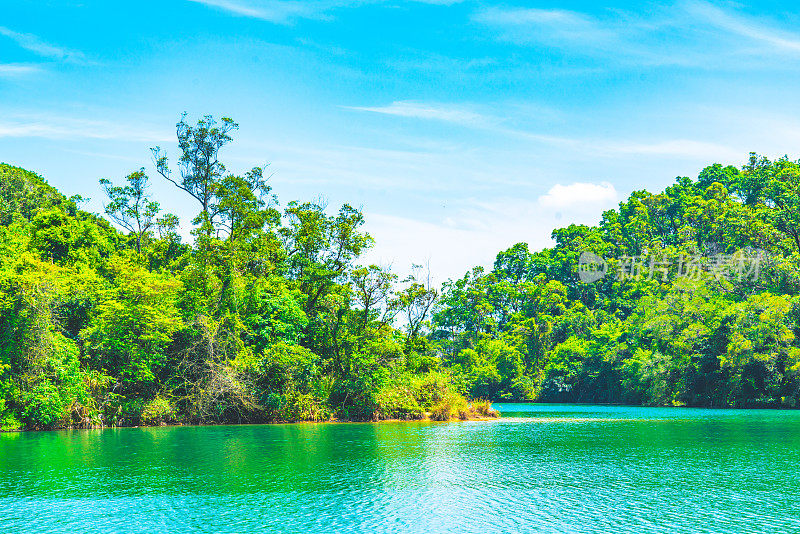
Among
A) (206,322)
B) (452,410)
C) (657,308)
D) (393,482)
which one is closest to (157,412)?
(206,322)

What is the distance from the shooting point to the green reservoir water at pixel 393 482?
17172mm

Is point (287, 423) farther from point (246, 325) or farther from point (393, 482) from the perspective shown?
point (393, 482)

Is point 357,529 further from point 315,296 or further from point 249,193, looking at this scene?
point 249,193

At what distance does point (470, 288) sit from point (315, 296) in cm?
5134

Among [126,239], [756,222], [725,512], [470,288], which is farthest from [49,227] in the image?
[756,222]

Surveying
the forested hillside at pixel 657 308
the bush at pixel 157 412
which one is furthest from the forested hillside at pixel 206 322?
the forested hillside at pixel 657 308

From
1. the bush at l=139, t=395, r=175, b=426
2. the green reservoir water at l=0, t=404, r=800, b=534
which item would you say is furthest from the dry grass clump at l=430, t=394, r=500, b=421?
the bush at l=139, t=395, r=175, b=426

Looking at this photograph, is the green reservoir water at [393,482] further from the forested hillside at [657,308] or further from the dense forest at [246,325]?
the forested hillside at [657,308]

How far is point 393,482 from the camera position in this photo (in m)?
22.4

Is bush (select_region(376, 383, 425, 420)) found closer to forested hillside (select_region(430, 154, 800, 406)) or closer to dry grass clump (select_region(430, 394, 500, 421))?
dry grass clump (select_region(430, 394, 500, 421))

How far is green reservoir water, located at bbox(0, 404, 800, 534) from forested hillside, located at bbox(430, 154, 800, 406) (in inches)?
865

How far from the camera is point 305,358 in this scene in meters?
42.5

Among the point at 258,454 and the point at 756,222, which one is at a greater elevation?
the point at 756,222

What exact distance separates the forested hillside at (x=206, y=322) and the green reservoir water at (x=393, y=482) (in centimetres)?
370
